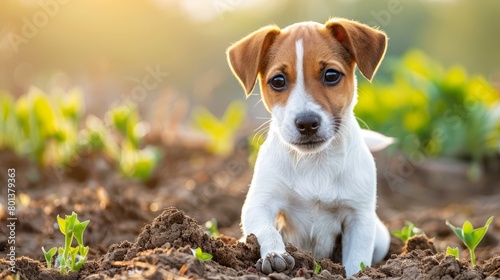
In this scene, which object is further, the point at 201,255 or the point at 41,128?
the point at 41,128

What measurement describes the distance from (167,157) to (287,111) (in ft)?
17.7

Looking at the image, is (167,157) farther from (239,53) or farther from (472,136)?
(239,53)

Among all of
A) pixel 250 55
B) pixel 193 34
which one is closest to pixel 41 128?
pixel 250 55

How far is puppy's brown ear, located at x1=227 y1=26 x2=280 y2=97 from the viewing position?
4496 mm

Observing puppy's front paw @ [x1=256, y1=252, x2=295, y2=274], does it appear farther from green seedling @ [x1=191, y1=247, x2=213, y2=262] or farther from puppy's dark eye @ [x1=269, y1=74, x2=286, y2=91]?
puppy's dark eye @ [x1=269, y1=74, x2=286, y2=91]

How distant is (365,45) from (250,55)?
0.72 meters

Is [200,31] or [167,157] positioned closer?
[167,157]

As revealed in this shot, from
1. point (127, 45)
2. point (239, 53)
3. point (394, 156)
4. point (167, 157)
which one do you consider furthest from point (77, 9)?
point (239, 53)

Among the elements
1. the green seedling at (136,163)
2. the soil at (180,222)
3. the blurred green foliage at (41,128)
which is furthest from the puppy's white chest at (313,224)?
the blurred green foliage at (41,128)

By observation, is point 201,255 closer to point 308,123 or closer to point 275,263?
point 275,263

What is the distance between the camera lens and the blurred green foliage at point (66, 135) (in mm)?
7984

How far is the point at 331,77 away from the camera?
14.4 ft

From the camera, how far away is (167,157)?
948 cm

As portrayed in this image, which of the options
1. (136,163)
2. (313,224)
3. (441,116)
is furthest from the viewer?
(441,116)
